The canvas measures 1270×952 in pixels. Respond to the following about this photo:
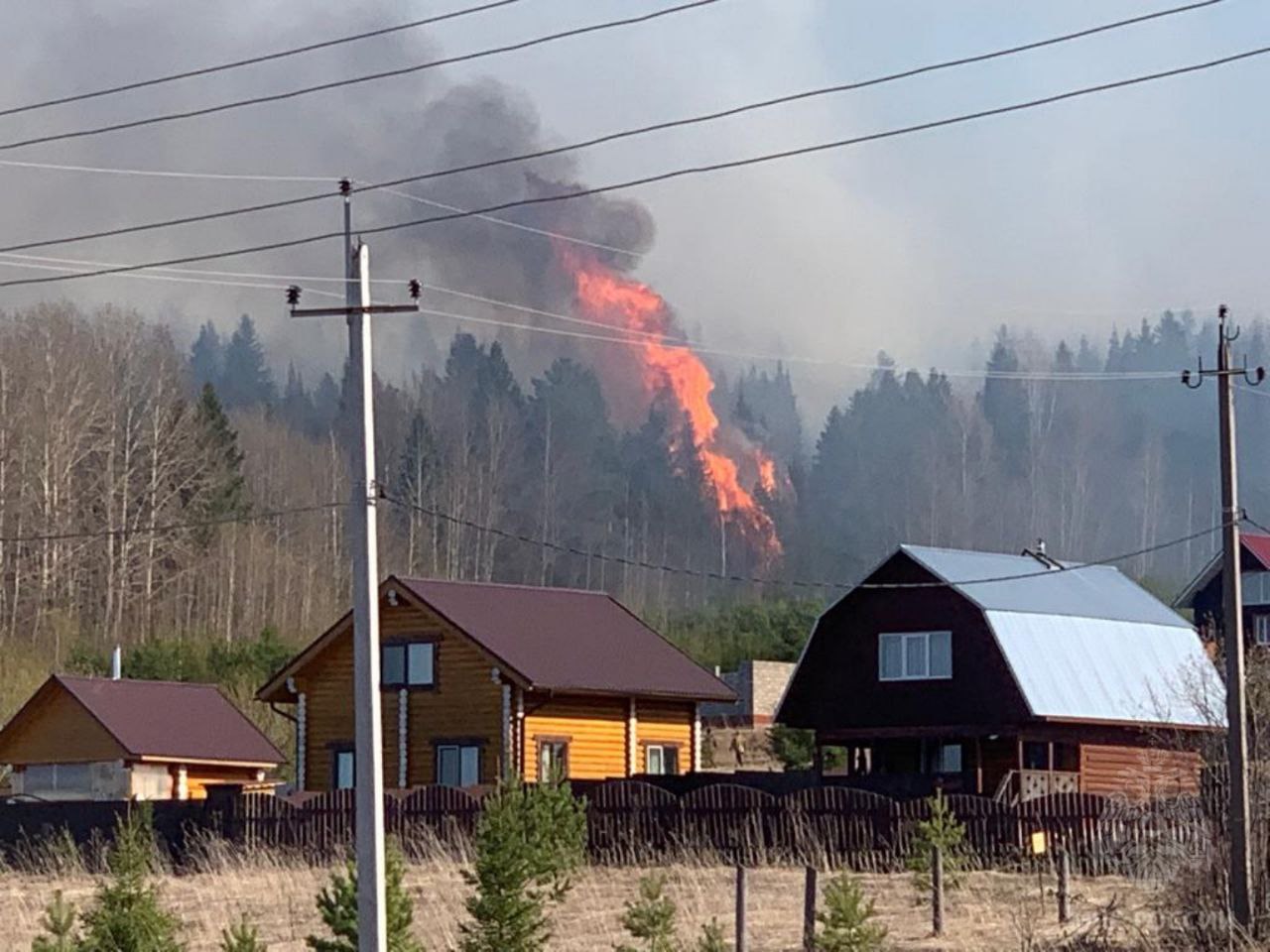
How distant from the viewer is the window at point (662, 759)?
5200 cm

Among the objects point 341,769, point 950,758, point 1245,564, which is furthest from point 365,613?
point 1245,564

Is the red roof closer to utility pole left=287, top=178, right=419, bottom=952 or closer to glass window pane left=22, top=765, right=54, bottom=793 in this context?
glass window pane left=22, top=765, right=54, bottom=793

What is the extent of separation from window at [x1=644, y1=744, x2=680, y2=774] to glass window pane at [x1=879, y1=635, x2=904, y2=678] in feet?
17.2

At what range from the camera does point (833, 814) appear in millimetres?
36250

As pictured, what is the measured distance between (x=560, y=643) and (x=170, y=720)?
10.8 m

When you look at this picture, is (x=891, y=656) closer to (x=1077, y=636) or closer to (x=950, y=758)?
(x=950, y=758)

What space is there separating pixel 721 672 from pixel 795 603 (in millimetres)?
14139

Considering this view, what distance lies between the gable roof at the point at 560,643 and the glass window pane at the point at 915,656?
424 cm

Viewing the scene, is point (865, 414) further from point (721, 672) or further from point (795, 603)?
point (721, 672)

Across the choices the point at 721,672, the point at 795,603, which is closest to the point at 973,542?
the point at 795,603

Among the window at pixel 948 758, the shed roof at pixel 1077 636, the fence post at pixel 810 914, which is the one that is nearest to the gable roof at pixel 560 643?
the window at pixel 948 758

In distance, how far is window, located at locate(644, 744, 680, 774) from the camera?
52.0 metres

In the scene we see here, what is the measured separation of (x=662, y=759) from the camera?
5238 centimetres

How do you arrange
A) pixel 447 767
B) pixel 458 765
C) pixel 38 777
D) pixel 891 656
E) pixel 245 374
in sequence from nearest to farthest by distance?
pixel 458 765, pixel 447 767, pixel 891 656, pixel 38 777, pixel 245 374
